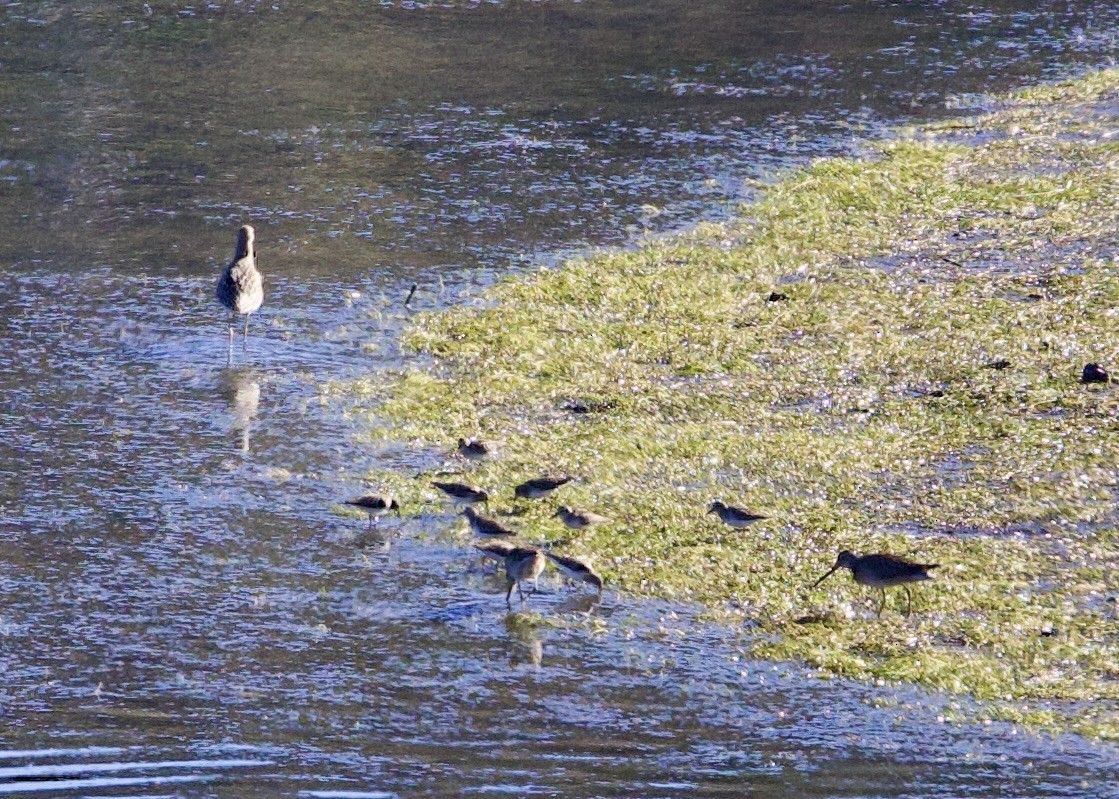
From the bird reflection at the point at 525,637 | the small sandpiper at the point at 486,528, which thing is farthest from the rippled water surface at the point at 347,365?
the small sandpiper at the point at 486,528

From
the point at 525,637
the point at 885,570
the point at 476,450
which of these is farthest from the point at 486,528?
the point at 885,570

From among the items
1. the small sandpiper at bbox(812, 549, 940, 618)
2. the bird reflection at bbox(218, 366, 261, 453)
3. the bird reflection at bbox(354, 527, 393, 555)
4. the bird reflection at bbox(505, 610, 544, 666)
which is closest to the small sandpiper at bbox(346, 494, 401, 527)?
the bird reflection at bbox(354, 527, 393, 555)

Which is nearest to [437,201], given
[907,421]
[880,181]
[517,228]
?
[517,228]

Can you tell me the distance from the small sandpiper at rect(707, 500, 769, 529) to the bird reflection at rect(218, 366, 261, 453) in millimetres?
2773

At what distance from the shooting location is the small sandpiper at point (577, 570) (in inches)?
312

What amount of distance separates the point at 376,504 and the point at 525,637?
135 cm

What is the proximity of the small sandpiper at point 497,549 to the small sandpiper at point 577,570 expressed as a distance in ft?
0.76

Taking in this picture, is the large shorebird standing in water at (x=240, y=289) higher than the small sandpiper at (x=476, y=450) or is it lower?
higher

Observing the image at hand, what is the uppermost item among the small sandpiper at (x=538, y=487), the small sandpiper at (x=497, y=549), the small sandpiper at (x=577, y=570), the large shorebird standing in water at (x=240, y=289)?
the large shorebird standing in water at (x=240, y=289)

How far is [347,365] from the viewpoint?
35.5 feet

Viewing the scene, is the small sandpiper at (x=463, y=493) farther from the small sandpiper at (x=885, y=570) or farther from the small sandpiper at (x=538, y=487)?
the small sandpiper at (x=885, y=570)

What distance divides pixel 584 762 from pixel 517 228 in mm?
7347

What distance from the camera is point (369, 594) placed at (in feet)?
26.2

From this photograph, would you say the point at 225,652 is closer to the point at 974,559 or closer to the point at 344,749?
the point at 344,749
